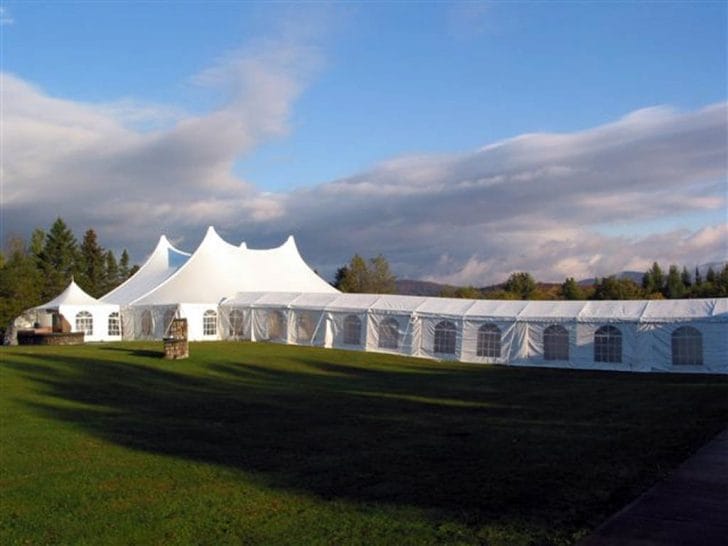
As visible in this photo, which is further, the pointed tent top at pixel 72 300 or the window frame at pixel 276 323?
the pointed tent top at pixel 72 300

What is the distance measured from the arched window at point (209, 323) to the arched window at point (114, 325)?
15.6ft

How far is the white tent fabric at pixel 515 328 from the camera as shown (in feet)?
77.2

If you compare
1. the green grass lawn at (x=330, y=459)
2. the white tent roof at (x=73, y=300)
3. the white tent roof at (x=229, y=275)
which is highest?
the white tent roof at (x=229, y=275)

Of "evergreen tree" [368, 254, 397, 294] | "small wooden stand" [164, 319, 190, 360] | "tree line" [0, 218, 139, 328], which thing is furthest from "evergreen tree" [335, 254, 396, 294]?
"small wooden stand" [164, 319, 190, 360]

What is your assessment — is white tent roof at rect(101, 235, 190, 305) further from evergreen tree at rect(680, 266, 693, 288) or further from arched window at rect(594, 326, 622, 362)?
evergreen tree at rect(680, 266, 693, 288)

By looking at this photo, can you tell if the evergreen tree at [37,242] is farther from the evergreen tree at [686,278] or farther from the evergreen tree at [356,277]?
the evergreen tree at [686,278]

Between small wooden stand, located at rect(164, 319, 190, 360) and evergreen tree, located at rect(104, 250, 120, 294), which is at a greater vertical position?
evergreen tree, located at rect(104, 250, 120, 294)

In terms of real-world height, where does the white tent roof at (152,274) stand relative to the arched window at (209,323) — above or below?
above

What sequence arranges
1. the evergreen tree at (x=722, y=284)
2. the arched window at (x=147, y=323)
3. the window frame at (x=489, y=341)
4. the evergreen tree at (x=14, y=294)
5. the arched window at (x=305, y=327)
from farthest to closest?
1. the evergreen tree at (x=722, y=284)
2. the evergreen tree at (x=14, y=294)
3. the arched window at (x=147, y=323)
4. the arched window at (x=305, y=327)
5. the window frame at (x=489, y=341)

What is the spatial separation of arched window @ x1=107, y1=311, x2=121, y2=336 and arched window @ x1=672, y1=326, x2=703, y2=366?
24586 millimetres

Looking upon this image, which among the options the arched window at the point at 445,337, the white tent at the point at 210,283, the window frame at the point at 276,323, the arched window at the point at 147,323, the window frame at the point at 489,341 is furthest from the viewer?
the arched window at the point at 147,323

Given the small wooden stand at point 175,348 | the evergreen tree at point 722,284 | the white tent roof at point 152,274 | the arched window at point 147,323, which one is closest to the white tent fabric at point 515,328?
the arched window at point 147,323

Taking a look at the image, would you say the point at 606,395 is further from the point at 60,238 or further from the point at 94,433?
the point at 60,238

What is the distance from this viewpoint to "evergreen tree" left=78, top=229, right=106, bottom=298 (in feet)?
225
